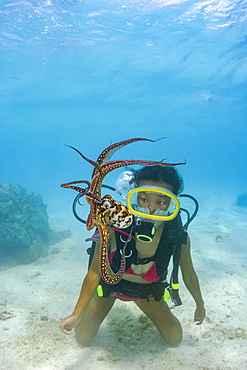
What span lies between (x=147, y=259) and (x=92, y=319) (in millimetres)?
1352

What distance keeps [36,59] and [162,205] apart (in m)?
20.2

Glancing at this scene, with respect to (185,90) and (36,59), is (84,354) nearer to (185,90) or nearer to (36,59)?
(36,59)

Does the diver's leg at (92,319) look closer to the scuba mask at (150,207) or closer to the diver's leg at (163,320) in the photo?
the diver's leg at (163,320)

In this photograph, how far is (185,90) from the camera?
28.0 m

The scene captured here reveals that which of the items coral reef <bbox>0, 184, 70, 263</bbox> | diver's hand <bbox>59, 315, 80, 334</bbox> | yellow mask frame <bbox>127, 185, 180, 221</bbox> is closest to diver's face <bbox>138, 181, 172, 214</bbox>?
yellow mask frame <bbox>127, 185, 180, 221</bbox>

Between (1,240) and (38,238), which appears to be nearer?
(1,240)

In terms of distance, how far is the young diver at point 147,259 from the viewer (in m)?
3.37

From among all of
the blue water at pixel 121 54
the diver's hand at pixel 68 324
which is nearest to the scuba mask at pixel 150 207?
the diver's hand at pixel 68 324

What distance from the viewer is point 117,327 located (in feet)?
13.7

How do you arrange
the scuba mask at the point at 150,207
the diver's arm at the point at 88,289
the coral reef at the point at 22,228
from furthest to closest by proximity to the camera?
the coral reef at the point at 22,228 < the scuba mask at the point at 150,207 < the diver's arm at the point at 88,289

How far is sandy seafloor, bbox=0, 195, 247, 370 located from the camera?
10.7ft

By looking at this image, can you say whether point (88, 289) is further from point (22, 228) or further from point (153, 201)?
point (22, 228)

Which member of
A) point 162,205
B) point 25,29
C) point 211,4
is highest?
point 211,4

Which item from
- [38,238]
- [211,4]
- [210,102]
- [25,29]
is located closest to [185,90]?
[210,102]
